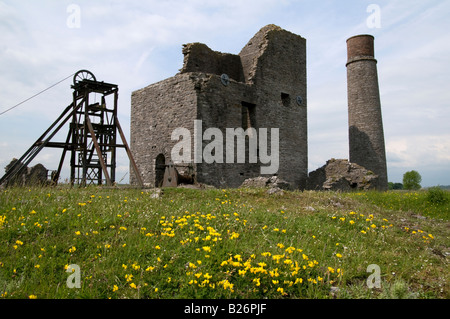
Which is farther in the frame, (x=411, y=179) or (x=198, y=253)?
(x=411, y=179)

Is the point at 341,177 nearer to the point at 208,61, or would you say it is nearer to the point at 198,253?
the point at 208,61

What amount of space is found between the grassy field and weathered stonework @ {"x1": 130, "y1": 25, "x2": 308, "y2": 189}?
27.7 feet

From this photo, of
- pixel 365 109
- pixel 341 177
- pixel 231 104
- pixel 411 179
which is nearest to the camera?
pixel 231 104

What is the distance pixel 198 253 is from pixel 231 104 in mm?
12549

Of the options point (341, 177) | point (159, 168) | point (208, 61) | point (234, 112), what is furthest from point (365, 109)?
point (159, 168)

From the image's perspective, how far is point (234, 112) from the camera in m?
16.5

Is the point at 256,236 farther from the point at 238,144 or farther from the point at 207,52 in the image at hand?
the point at 207,52

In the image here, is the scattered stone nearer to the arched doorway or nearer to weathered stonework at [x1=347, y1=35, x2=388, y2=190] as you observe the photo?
weathered stonework at [x1=347, y1=35, x2=388, y2=190]

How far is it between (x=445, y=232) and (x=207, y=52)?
14.3m

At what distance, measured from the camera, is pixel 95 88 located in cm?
1402

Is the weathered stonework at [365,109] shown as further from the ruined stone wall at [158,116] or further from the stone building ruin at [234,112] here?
the ruined stone wall at [158,116]

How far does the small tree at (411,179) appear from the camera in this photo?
4212 cm

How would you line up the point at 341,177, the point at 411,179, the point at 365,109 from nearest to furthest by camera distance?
the point at 341,177 → the point at 365,109 → the point at 411,179
